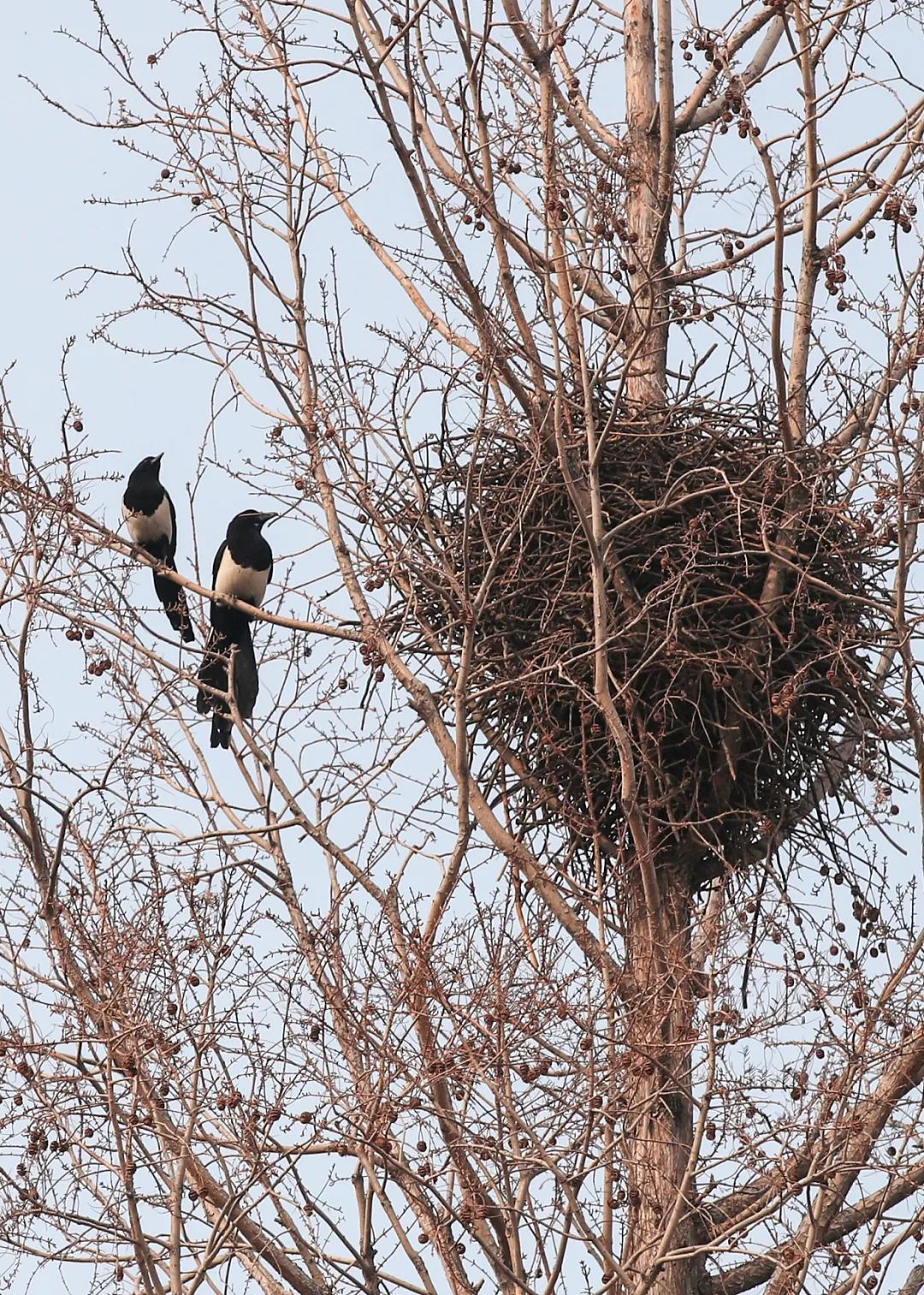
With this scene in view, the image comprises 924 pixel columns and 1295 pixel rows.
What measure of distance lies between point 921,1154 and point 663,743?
1775 mm

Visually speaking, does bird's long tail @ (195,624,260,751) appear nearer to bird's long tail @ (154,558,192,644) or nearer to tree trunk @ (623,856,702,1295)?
bird's long tail @ (154,558,192,644)

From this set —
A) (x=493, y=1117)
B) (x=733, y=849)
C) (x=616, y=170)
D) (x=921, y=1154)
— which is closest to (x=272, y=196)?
(x=616, y=170)

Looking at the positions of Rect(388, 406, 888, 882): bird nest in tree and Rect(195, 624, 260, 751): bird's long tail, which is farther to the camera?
Rect(195, 624, 260, 751): bird's long tail

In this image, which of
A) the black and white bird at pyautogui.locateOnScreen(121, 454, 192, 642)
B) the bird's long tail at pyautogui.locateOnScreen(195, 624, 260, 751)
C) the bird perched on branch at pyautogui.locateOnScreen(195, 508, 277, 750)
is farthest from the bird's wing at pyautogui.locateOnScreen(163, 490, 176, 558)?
the bird's long tail at pyautogui.locateOnScreen(195, 624, 260, 751)

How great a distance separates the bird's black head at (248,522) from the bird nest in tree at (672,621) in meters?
2.04

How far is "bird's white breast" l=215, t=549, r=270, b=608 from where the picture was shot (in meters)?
9.54

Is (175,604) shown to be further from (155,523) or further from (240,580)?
(155,523)

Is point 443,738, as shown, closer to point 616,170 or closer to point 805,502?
point 805,502

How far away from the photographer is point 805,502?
7.40m

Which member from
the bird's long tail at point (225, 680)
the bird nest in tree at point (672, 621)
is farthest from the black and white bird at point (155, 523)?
the bird nest in tree at point (672, 621)

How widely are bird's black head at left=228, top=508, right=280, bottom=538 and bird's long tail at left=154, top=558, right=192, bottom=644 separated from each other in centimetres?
37

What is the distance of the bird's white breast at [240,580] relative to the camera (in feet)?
31.3

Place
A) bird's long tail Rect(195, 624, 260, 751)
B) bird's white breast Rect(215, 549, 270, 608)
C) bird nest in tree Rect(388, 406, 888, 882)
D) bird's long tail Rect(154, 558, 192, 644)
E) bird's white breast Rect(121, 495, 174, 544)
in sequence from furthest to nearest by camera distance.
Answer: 1. bird's white breast Rect(121, 495, 174, 544)
2. bird's white breast Rect(215, 549, 270, 608)
3. bird's long tail Rect(195, 624, 260, 751)
4. bird's long tail Rect(154, 558, 192, 644)
5. bird nest in tree Rect(388, 406, 888, 882)

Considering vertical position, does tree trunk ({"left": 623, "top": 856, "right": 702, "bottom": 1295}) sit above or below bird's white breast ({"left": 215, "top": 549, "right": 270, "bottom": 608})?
below
